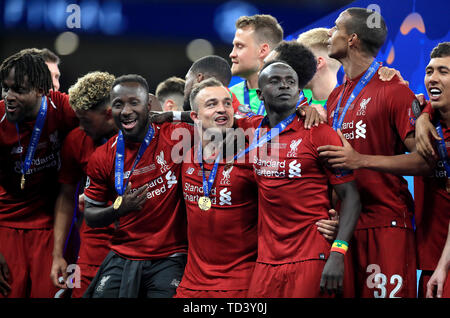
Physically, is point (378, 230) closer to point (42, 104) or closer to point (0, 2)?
point (42, 104)

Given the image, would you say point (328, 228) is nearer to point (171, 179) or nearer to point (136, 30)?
point (171, 179)

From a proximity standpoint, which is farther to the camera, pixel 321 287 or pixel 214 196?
pixel 214 196

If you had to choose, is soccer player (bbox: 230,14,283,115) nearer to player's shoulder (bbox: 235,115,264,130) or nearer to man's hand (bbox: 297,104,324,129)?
player's shoulder (bbox: 235,115,264,130)

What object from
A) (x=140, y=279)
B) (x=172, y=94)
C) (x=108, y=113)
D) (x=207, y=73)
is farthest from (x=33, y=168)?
(x=172, y=94)

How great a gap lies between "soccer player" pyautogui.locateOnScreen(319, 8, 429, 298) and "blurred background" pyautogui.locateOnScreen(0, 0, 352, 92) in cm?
543

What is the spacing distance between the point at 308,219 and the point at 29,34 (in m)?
7.60

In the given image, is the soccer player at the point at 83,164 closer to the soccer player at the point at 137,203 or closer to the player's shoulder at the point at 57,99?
the player's shoulder at the point at 57,99

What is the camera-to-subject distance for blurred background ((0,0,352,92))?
9297 millimetres

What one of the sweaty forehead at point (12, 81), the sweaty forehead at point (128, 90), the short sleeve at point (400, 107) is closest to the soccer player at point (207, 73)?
the sweaty forehead at point (128, 90)

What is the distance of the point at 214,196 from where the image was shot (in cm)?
343

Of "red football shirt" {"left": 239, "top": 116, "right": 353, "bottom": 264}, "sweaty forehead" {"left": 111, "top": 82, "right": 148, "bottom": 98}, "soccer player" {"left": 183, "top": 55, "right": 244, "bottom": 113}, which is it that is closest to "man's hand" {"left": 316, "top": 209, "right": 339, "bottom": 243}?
"red football shirt" {"left": 239, "top": 116, "right": 353, "bottom": 264}

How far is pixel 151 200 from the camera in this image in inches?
144

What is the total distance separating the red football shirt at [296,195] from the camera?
3098 millimetres
